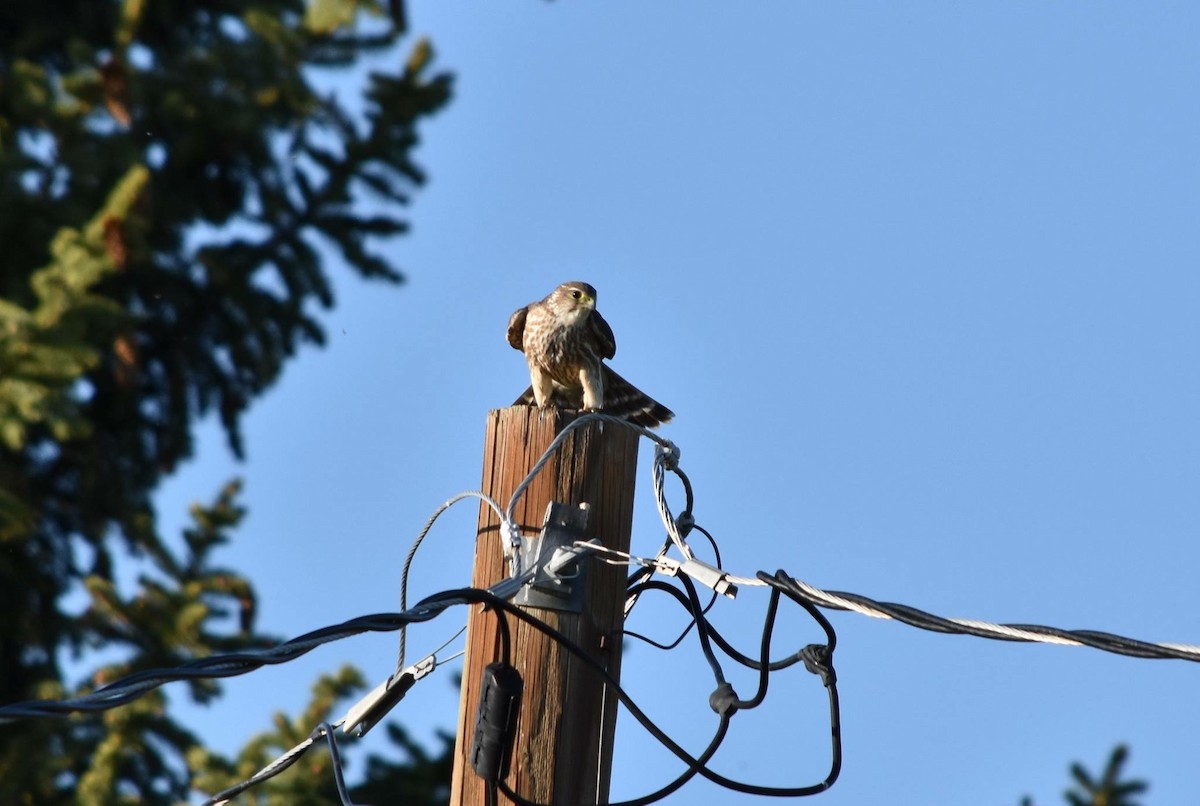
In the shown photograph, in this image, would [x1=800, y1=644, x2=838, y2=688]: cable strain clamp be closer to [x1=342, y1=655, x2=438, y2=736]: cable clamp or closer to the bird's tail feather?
[x1=342, y1=655, x2=438, y2=736]: cable clamp

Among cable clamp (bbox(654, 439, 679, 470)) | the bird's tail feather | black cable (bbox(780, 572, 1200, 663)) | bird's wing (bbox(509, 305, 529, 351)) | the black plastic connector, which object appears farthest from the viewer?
bird's wing (bbox(509, 305, 529, 351))

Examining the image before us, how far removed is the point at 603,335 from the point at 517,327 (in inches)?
17.0

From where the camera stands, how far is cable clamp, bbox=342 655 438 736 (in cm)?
345

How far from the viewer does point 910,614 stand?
3035mm

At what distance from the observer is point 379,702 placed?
3.46 m

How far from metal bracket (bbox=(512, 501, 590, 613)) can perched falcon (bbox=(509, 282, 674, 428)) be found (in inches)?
110

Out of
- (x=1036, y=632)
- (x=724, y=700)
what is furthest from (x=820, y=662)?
(x=1036, y=632)

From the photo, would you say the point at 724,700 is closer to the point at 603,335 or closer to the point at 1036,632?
the point at 1036,632

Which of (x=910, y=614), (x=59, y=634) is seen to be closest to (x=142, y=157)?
(x=59, y=634)

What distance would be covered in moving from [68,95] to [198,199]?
1.24 m

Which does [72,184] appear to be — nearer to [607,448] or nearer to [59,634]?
[59,634]

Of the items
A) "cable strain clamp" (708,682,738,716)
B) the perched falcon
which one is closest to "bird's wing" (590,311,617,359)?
the perched falcon

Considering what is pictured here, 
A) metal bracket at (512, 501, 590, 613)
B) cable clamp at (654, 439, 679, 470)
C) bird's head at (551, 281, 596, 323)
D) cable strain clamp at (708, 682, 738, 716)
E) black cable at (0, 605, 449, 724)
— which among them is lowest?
black cable at (0, 605, 449, 724)

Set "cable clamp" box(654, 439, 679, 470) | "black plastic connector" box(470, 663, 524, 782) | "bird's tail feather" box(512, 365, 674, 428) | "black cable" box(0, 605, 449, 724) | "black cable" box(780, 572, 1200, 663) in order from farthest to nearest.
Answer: "bird's tail feather" box(512, 365, 674, 428) < "cable clamp" box(654, 439, 679, 470) < "black plastic connector" box(470, 663, 524, 782) < "black cable" box(780, 572, 1200, 663) < "black cable" box(0, 605, 449, 724)
